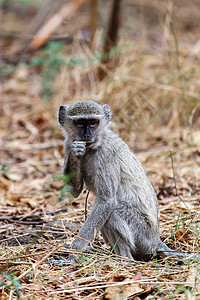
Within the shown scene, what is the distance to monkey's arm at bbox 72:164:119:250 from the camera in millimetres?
4914

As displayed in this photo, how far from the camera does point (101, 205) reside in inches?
196

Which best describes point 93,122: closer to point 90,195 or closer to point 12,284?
point 12,284

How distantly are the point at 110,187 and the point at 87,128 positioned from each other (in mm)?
737

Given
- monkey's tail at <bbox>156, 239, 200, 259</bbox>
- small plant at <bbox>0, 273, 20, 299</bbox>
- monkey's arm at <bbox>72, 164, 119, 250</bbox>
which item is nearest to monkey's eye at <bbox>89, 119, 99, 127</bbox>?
monkey's arm at <bbox>72, 164, 119, 250</bbox>

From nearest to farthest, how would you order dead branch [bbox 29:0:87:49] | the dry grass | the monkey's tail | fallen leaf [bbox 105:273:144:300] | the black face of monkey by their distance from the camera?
fallen leaf [bbox 105:273:144:300] → the dry grass → the monkey's tail → the black face of monkey → dead branch [bbox 29:0:87:49]

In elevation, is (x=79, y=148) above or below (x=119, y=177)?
above

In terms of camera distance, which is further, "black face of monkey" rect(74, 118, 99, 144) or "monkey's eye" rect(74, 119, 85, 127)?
"monkey's eye" rect(74, 119, 85, 127)

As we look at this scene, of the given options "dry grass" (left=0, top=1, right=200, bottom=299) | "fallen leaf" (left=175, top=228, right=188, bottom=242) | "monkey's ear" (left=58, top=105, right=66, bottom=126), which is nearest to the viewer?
"dry grass" (left=0, top=1, right=200, bottom=299)

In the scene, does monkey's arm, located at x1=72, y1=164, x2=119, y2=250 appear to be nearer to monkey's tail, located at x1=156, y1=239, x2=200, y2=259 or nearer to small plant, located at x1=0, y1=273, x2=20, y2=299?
monkey's tail, located at x1=156, y1=239, x2=200, y2=259

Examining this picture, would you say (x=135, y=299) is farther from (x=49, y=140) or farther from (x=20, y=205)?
(x=49, y=140)

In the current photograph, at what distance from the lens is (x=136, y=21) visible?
55.7ft

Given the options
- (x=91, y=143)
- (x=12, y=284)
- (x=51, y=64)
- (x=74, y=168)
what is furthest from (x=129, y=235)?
(x=51, y=64)

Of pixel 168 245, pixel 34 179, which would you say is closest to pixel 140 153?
pixel 34 179

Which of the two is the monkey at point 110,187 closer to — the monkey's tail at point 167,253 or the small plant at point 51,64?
the monkey's tail at point 167,253
